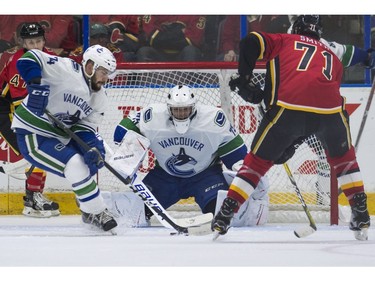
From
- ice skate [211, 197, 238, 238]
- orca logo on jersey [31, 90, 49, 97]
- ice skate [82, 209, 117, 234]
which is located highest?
orca logo on jersey [31, 90, 49, 97]

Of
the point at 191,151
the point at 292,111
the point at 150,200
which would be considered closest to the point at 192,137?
the point at 191,151

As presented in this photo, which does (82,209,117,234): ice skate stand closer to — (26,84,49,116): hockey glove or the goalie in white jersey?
(26,84,49,116): hockey glove

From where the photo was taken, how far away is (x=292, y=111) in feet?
15.4

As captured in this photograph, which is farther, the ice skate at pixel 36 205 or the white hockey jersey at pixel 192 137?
the ice skate at pixel 36 205

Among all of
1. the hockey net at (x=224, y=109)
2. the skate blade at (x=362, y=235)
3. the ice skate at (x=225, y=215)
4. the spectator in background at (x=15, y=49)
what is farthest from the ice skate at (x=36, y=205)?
the skate blade at (x=362, y=235)

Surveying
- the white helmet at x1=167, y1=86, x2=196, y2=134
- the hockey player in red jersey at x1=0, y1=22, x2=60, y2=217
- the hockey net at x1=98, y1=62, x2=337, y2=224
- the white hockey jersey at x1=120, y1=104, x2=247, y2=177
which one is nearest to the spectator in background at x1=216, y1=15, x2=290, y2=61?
the hockey net at x1=98, y1=62, x2=337, y2=224

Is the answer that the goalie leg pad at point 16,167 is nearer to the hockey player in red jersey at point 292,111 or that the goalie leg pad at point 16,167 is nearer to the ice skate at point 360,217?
the hockey player in red jersey at point 292,111

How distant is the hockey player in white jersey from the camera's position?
17.1ft

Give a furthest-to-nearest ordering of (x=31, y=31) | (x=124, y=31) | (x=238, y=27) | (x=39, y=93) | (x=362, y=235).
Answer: (x=124, y=31) < (x=238, y=27) < (x=31, y=31) < (x=39, y=93) < (x=362, y=235)

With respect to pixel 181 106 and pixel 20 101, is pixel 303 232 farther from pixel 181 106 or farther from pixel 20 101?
pixel 20 101

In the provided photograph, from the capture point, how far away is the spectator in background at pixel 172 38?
7164mm

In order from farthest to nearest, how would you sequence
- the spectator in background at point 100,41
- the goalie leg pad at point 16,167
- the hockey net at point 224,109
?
the spectator in background at point 100,41 < the goalie leg pad at point 16,167 < the hockey net at point 224,109

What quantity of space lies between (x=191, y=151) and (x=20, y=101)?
1.24 meters

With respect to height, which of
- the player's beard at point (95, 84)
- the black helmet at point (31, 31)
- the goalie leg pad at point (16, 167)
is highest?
the player's beard at point (95, 84)
